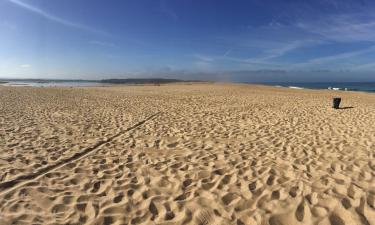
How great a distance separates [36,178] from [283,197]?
181 inches

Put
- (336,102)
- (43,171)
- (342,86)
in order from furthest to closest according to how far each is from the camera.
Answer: (342,86), (336,102), (43,171)

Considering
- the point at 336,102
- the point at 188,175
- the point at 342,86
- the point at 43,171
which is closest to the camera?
the point at 188,175

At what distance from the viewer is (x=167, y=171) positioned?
5914 millimetres

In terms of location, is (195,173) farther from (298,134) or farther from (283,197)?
(298,134)

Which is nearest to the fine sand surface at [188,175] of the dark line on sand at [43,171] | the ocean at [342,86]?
the dark line on sand at [43,171]

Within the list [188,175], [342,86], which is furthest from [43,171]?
[342,86]

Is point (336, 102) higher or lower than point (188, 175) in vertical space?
higher

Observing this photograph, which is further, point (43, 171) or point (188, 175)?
point (43, 171)

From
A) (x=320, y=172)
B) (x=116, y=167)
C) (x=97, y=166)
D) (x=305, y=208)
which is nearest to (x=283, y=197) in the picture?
(x=305, y=208)

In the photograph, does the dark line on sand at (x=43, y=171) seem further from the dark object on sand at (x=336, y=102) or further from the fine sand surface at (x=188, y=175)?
the dark object on sand at (x=336, y=102)

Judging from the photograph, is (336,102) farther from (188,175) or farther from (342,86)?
(342,86)

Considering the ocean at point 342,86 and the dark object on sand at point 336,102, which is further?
the ocean at point 342,86

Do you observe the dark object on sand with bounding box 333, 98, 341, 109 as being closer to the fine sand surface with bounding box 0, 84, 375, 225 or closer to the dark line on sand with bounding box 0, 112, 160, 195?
the fine sand surface with bounding box 0, 84, 375, 225

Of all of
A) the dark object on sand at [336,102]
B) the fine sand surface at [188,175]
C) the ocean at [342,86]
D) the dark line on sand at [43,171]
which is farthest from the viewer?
the ocean at [342,86]
